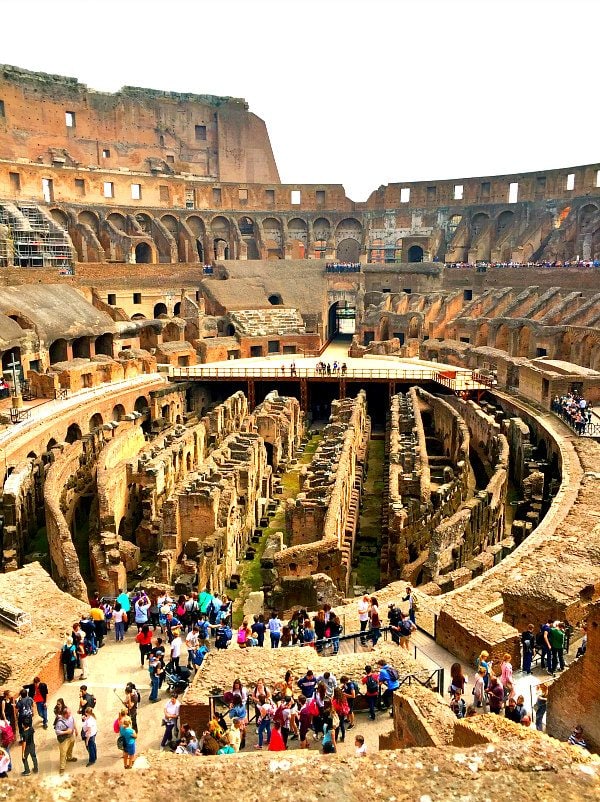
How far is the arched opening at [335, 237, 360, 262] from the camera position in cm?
5888

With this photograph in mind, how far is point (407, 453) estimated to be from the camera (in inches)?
889

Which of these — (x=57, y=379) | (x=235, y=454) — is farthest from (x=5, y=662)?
(x=57, y=379)

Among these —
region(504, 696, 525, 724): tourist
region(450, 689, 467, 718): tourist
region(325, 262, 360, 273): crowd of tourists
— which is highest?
region(325, 262, 360, 273): crowd of tourists

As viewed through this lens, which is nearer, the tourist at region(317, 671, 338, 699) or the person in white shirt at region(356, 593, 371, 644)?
the tourist at region(317, 671, 338, 699)

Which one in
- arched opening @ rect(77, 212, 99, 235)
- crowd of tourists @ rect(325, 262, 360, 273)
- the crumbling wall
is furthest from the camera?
crowd of tourists @ rect(325, 262, 360, 273)

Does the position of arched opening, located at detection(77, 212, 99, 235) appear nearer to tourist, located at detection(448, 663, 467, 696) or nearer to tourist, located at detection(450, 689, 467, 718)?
tourist, located at detection(448, 663, 467, 696)

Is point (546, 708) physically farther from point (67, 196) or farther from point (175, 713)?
point (67, 196)

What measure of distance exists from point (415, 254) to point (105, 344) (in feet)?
92.3

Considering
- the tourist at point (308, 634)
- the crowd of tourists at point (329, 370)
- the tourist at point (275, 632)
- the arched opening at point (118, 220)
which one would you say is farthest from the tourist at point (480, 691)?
the arched opening at point (118, 220)

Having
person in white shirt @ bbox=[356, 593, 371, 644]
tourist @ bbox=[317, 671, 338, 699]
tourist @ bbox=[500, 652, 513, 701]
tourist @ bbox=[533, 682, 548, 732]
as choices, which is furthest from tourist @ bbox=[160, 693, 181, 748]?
tourist @ bbox=[533, 682, 548, 732]

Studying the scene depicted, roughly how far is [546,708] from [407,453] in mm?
13894

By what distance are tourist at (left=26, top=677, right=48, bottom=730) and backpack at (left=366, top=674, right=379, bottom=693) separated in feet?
13.6

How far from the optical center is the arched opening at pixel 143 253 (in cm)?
5175

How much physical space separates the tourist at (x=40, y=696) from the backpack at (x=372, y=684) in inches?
163
